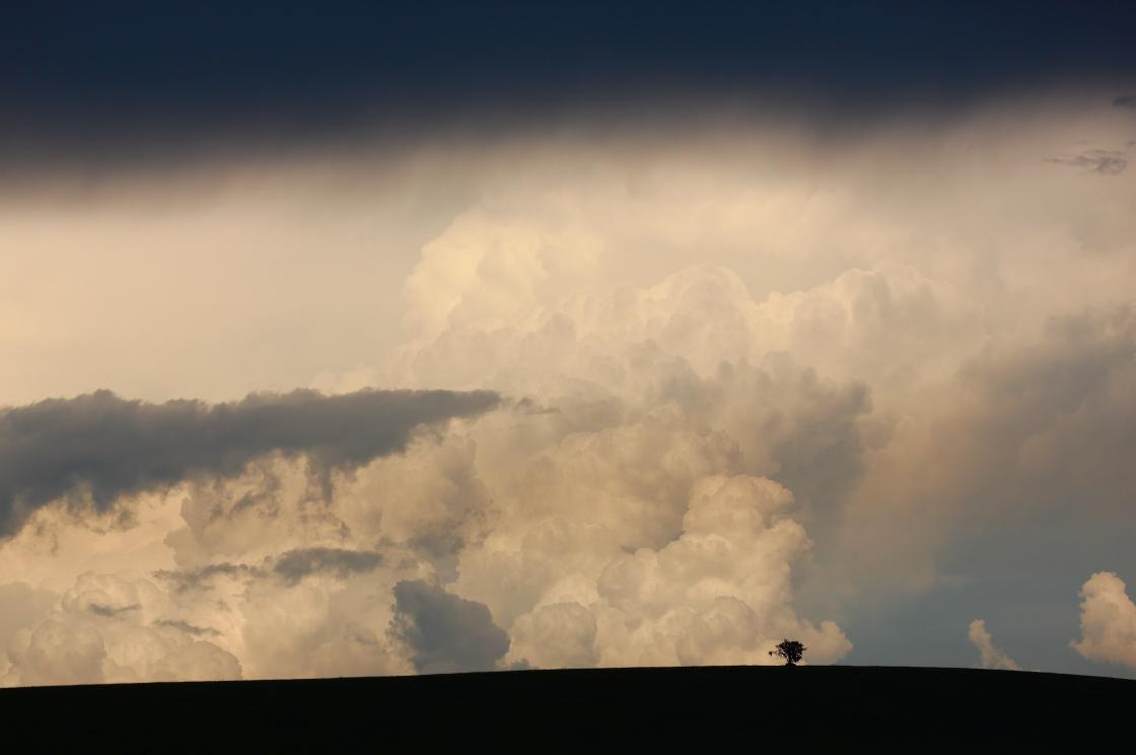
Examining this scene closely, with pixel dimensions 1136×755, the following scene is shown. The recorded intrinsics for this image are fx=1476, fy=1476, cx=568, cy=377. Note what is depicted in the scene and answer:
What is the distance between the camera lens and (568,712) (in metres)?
66.9

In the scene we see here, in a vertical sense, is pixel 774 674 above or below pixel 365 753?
above

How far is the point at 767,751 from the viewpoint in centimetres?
6141

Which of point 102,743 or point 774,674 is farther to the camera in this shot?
point 774,674

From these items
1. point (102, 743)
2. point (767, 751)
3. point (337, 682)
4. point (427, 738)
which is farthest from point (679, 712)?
point (102, 743)

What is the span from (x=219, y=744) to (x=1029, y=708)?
37.8 meters

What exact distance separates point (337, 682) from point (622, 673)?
14.8 m

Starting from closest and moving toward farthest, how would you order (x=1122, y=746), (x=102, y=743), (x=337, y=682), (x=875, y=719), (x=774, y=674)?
(x=102, y=743) → (x=1122, y=746) → (x=875, y=719) → (x=337, y=682) → (x=774, y=674)

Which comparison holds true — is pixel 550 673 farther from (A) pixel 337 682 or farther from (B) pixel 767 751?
(B) pixel 767 751

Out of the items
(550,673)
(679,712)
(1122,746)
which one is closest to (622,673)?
(550,673)

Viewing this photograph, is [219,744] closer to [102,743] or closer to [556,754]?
[102,743]

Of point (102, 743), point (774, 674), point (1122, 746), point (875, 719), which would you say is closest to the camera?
point (102, 743)

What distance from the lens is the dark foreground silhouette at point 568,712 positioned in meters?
61.0

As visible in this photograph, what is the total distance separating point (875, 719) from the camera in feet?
221

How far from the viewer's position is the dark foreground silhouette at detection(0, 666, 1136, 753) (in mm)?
60969
